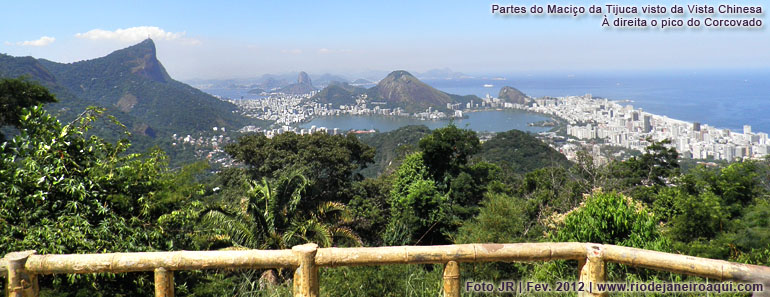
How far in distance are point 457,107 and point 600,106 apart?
3171 cm

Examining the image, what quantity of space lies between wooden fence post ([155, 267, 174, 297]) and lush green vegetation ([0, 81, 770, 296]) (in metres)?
0.76

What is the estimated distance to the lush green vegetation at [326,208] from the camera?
3887mm

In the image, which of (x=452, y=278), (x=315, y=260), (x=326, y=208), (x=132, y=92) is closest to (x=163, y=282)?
(x=315, y=260)

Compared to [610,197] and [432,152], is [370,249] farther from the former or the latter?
[432,152]

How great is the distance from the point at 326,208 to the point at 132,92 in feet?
287

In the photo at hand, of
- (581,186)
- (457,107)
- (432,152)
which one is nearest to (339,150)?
(432,152)

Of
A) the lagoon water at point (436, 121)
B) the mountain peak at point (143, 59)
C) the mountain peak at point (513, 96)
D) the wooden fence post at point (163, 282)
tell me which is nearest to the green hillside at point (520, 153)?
the wooden fence post at point (163, 282)

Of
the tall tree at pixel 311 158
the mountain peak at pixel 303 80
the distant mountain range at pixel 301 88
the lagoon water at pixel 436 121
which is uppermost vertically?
the mountain peak at pixel 303 80

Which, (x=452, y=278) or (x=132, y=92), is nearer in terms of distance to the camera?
(x=452, y=278)

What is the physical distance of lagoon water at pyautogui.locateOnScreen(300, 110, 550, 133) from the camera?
8156cm

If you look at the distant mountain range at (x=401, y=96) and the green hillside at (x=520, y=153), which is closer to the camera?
the green hillside at (x=520, y=153)

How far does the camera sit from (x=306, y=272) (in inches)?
81.7

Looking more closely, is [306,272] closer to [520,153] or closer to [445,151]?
[445,151]

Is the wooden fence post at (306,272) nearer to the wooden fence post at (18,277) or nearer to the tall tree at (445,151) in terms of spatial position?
the wooden fence post at (18,277)
